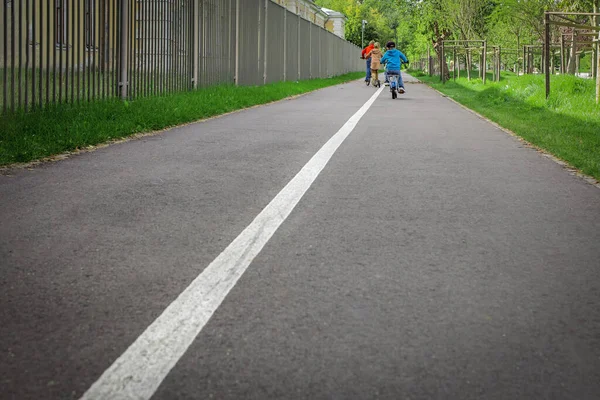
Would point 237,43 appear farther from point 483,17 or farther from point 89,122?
point 483,17

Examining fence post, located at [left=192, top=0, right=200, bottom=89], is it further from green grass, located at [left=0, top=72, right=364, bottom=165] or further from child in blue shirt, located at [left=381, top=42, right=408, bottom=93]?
child in blue shirt, located at [left=381, top=42, right=408, bottom=93]

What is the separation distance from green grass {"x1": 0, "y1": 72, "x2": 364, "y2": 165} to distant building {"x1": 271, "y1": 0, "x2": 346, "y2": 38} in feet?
111

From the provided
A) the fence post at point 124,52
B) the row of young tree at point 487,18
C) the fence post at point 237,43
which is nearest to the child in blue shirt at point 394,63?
the fence post at point 237,43

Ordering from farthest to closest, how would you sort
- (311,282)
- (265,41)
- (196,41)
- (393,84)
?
(265,41) < (393,84) < (196,41) < (311,282)

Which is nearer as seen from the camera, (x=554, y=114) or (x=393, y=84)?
(x=554, y=114)

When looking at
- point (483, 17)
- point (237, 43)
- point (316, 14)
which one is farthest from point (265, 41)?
point (316, 14)

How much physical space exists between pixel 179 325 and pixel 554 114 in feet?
48.9

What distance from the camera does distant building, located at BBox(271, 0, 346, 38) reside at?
78.2 meters

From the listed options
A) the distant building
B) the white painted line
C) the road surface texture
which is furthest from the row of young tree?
the white painted line

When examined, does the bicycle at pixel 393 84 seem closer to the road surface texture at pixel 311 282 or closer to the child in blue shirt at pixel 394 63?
the child in blue shirt at pixel 394 63

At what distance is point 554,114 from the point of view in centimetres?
1709

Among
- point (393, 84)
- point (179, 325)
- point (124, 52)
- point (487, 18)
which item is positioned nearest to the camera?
point (179, 325)

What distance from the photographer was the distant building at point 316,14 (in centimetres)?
7819

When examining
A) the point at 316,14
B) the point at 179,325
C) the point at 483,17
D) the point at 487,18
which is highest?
the point at 316,14
